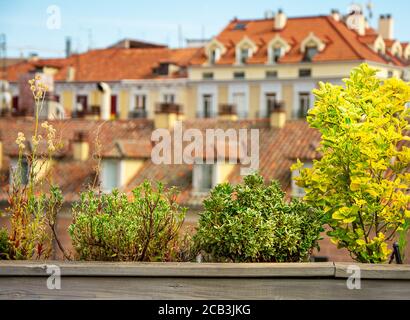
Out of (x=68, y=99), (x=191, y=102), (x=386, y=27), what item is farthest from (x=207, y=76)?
(x=386, y=27)

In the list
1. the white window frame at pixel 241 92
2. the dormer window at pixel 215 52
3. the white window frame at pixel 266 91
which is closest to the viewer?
the white window frame at pixel 266 91

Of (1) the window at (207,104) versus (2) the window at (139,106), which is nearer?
(1) the window at (207,104)

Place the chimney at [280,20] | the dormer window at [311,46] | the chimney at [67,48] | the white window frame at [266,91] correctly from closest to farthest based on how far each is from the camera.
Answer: the dormer window at [311,46] < the white window frame at [266,91] < the chimney at [280,20] < the chimney at [67,48]

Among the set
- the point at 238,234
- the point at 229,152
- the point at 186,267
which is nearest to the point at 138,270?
the point at 186,267

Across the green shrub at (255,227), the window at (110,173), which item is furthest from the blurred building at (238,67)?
the green shrub at (255,227)

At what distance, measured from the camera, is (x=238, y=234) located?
4.36m

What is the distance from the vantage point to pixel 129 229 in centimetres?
443

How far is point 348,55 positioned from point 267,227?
4216cm

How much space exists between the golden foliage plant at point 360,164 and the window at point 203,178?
59.3ft

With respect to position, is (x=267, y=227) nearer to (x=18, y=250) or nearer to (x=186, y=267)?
(x=186, y=267)

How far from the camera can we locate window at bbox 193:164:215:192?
75.4 ft

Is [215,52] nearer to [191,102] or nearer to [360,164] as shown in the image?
[191,102]

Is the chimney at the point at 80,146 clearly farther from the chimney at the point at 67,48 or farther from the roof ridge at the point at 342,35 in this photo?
the chimney at the point at 67,48

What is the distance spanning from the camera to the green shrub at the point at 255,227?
4363mm
